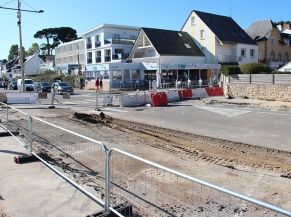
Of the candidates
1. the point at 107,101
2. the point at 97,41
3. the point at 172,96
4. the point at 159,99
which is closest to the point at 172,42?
the point at 97,41

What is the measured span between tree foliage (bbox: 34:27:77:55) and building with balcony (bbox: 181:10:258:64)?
229 ft

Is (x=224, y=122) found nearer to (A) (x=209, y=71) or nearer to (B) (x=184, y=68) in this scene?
(B) (x=184, y=68)

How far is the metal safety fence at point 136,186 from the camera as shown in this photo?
20.6ft

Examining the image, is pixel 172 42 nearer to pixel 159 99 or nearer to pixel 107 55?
pixel 107 55

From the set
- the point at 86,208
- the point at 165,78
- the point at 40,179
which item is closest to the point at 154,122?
the point at 40,179

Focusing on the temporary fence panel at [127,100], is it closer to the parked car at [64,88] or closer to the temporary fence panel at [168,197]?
the parked car at [64,88]

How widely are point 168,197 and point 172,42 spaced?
49922 millimetres

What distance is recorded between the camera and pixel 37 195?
7.01 meters

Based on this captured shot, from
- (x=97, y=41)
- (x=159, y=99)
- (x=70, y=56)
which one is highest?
(x=97, y=41)

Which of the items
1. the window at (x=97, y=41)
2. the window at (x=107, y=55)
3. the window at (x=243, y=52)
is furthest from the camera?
the window at (x=97, y=41)

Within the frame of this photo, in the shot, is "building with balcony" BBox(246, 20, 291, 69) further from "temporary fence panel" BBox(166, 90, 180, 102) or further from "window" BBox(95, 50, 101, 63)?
"temporary fence panel" BBox(166, 90, 180, 102)

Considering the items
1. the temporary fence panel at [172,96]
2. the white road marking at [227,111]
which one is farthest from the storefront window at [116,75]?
the white road marking at [227,111]

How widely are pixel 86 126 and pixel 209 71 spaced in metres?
38.9

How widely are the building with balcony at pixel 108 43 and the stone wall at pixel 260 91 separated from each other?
2841 cm
